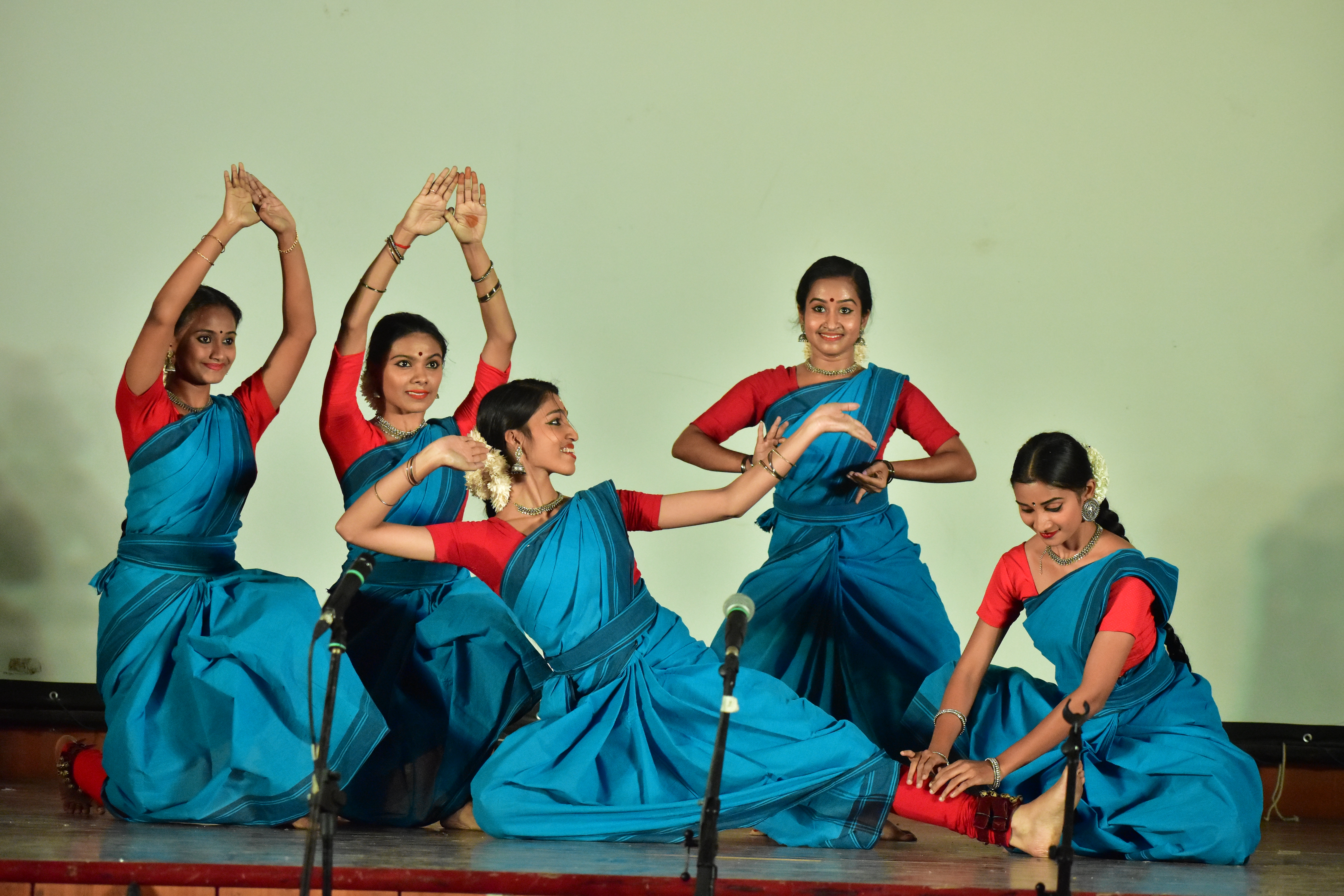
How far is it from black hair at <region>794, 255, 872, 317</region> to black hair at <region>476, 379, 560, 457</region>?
3.16 ft

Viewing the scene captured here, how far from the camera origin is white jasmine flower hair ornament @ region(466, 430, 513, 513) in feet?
9.73

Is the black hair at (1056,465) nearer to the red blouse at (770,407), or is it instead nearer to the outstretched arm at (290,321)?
the red blouse at (770,407)

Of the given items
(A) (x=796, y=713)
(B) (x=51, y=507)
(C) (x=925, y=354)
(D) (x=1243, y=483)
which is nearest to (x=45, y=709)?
(B) (x=51, y=507)

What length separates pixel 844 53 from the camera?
4.61 meters

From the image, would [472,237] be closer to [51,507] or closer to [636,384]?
[636,384]

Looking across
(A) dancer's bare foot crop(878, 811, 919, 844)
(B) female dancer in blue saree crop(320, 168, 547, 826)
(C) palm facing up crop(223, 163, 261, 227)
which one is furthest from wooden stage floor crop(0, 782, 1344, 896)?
(C) palm facing up crop(223, 163, 261, 227)

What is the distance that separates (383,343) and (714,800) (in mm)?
1871

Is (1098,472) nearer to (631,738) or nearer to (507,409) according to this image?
(631,738)

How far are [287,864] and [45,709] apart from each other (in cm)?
239

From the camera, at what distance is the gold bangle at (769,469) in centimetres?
293

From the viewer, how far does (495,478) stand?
2.98 meters

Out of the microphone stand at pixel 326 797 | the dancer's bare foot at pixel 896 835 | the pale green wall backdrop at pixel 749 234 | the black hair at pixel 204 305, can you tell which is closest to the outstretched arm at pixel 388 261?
the black hair at pixel 204 305

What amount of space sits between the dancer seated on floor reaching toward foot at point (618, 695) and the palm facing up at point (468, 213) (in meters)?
0.71

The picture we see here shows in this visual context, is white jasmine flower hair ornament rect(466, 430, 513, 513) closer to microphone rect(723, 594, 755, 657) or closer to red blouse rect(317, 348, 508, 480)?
red blouse rect(317, 348, 508, 480)
